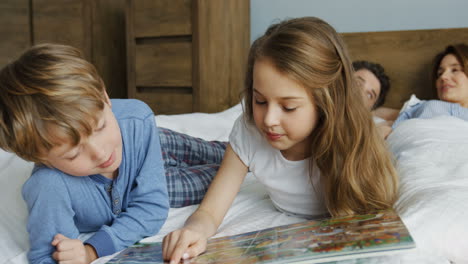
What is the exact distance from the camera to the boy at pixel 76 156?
62cm

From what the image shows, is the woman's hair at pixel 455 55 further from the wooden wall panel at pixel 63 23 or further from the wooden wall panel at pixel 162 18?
the wooden wall panel at pixel 63 23

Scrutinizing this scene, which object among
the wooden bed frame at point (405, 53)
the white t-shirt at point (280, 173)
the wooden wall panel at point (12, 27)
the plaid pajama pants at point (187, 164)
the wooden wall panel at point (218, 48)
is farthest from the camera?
the wooden wall panel at point (12, 27)

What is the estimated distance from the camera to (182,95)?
2.34 m

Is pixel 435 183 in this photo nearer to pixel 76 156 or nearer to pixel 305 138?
pixel 305 138

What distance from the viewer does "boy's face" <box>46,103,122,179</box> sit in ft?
2.15

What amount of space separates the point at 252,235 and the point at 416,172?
43cm

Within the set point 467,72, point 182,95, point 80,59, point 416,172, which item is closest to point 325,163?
point 416,172

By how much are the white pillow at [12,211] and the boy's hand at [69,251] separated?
77 millimetres

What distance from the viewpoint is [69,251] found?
66cm

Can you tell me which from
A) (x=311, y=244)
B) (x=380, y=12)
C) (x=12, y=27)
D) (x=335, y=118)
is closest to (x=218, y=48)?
(x=380, y=12)

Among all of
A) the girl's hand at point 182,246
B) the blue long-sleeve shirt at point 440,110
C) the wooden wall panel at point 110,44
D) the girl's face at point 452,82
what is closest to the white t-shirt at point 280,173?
the girl's hand at point 182,246

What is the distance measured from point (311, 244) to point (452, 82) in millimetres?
1473

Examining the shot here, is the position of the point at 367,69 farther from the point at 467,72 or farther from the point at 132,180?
the point at 132,180

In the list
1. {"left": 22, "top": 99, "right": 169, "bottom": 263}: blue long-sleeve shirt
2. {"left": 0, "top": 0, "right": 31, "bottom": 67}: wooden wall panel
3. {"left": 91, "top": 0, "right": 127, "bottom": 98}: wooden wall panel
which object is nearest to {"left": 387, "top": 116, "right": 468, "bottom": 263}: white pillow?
{"left": 22, "top": 99, "right": 169, "bottom": 263}: blue long-sleeve shirt
